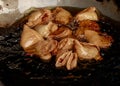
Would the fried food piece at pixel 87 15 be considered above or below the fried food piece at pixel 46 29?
above

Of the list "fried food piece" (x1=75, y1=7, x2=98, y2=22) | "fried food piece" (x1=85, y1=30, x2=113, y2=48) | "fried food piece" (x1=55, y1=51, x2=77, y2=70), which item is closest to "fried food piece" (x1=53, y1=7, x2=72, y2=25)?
"fried food piece" (x1=75, y1=7, x2=98, y2=22)

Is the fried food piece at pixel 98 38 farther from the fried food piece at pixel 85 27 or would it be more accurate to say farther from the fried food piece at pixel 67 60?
the fried food piece at pixel 67 60

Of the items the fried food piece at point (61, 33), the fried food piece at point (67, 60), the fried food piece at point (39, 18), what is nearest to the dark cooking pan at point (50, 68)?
the fried food piece at point (67, 60)

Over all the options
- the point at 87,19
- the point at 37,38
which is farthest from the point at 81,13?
the point at 37,38

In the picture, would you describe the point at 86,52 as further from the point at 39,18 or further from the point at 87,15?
the point at 39,18

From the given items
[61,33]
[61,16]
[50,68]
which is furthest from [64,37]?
[50,68]

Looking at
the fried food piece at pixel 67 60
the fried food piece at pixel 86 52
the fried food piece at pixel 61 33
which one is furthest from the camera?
the fried food piece at pixel 61 33

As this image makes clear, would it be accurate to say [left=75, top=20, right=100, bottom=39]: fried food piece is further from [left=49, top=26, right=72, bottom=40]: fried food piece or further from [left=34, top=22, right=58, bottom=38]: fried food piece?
[left=34, top=22, right=58, bottom=38]: fried food piece

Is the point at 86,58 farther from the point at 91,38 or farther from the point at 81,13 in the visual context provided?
the point at 81,13
